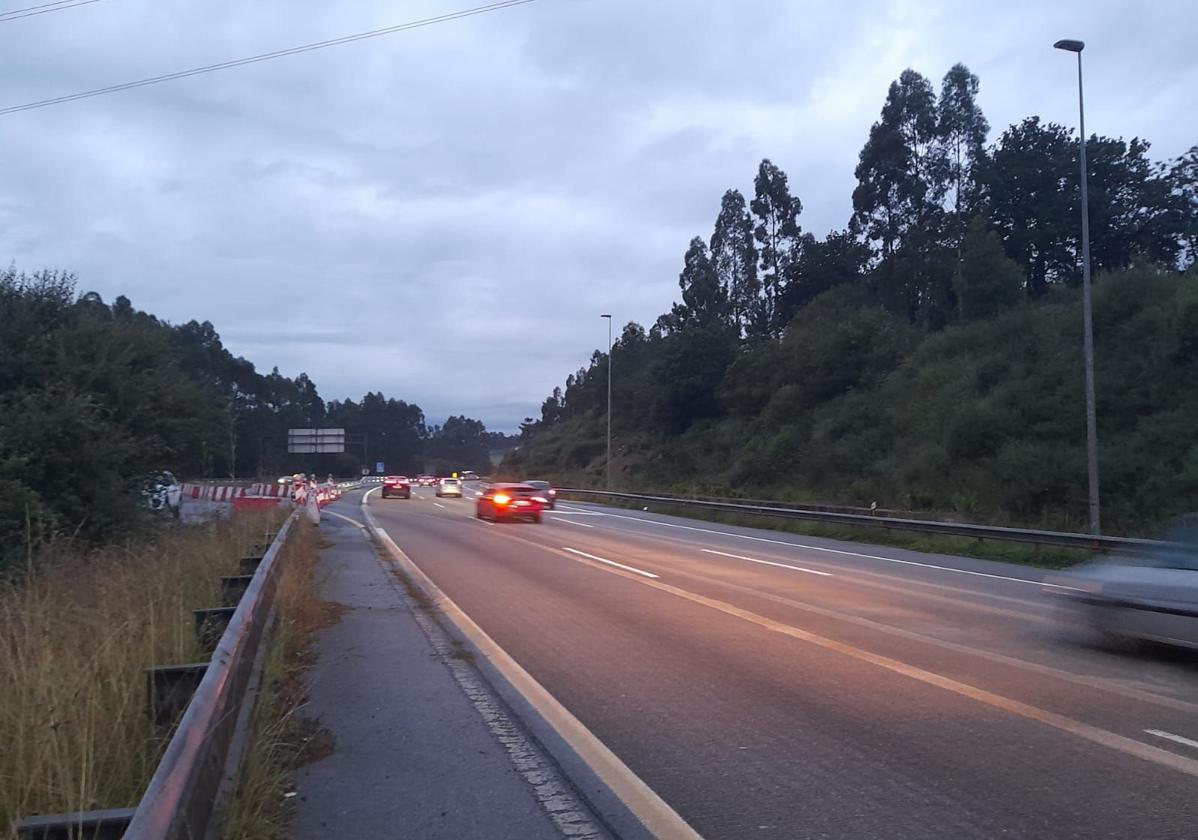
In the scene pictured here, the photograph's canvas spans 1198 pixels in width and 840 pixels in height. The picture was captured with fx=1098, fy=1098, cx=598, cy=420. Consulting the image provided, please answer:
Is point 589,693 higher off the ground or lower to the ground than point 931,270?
lower

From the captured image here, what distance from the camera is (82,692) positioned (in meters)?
5.70

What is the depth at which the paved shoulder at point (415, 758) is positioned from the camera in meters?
6.12

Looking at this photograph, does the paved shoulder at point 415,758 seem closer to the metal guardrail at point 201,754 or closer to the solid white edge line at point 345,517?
the metal guardrail at point 201,754

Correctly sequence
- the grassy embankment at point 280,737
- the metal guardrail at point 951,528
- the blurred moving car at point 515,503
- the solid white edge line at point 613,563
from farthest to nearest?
the blurred moving car at point 515,503
the metal guardrail at point 951,528
the solid white edge line at point 613,563
the grassy embankment at point 280,737

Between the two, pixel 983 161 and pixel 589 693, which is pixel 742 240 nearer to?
pixel 983 161

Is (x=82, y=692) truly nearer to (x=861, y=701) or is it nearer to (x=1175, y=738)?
(x=861, y=701)

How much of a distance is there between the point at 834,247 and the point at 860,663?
63.1 metres

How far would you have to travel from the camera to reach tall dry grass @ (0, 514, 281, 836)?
4.71 m

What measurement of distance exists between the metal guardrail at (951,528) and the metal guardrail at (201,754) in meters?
8.92

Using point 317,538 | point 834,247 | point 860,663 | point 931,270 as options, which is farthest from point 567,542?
point 834,247

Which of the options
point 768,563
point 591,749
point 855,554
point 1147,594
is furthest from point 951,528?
point 591,749

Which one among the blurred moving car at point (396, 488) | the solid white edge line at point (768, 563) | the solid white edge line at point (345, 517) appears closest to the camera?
the solid white edge line at point (768, 563)

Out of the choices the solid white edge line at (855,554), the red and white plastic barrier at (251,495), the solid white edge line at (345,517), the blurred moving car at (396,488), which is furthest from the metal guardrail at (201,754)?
the blurred moving car at (396,488)

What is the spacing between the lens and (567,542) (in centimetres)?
2809
